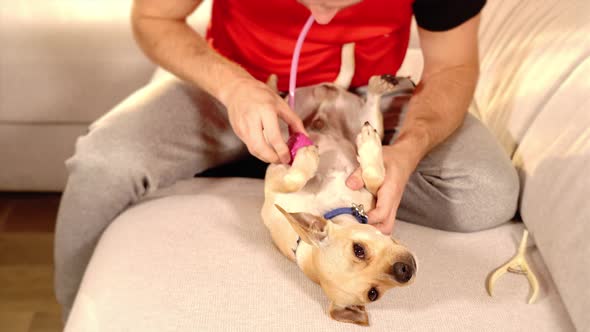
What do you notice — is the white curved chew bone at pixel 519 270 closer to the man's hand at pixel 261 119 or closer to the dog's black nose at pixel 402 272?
the dog's black nose at pixel 402 272

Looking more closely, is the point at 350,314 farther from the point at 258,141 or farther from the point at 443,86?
the point at 443,86

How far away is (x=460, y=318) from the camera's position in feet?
3.33

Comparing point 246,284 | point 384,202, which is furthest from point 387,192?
point 246,284

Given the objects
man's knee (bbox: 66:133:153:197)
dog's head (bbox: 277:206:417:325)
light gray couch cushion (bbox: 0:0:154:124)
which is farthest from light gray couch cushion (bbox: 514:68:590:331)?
light gray couch cushion (bbox: 0:0:154:124)

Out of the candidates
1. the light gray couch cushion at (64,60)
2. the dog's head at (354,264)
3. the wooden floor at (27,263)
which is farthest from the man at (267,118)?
the light gray couch cushion at (64,60)

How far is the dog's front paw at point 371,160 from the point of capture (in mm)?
1098

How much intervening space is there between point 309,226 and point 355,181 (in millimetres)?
139

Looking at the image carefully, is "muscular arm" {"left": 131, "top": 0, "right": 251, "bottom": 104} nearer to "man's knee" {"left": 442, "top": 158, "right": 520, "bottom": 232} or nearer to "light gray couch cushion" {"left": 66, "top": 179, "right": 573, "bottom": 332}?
"light gray couch cushion" {"left": 66, "top": 179, "right": 573, "bottom": 332}

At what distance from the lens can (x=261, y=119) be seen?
110 centimetres

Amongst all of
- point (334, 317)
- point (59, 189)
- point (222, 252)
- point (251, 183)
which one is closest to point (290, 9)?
point (251, 183)

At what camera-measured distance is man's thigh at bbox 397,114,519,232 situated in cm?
123

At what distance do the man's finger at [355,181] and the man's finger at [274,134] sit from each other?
4.5 inches

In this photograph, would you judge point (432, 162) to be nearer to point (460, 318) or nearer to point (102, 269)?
point (460, 318)

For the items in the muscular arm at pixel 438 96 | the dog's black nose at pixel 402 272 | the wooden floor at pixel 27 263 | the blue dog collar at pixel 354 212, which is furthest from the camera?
the wooden floor at pixel 27 263
